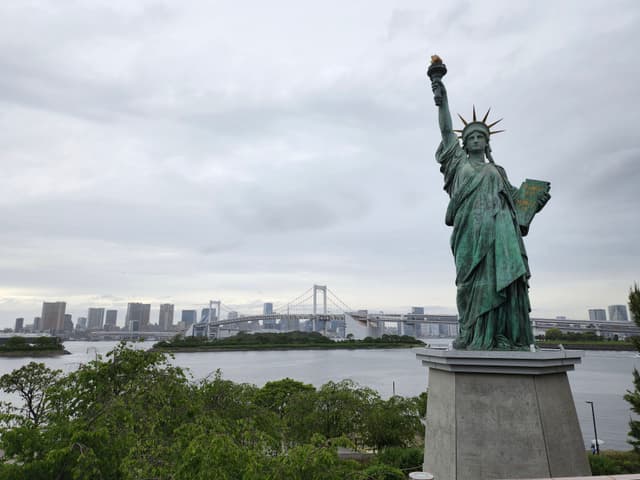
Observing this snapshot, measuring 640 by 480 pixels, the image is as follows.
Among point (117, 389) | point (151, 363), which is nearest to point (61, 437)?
point (117, 389)

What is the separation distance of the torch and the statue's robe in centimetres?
140

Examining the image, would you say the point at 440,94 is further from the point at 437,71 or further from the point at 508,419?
the point at 508,419

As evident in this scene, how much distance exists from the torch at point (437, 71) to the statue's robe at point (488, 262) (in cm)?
140

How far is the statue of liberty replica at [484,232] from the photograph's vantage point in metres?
6.70

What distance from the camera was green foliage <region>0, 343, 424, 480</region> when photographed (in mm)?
4465

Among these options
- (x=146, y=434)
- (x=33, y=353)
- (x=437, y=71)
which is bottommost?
(x=33, y=353)

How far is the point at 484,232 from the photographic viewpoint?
274 inches

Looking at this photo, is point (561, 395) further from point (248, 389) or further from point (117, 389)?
point (117, 389)

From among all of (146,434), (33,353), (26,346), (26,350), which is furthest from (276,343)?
(146,434)

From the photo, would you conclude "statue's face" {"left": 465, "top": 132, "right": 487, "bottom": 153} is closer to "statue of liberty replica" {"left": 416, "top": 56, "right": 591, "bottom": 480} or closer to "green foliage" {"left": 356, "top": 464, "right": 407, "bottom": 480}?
"statue of liberty replica" {"left": 416, "top": 56, "right": 591, "bottom": 480}

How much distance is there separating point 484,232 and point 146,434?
5.75 meters

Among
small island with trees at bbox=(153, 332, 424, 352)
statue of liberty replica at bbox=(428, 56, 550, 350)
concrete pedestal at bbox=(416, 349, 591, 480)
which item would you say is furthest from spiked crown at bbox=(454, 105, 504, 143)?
small island with trees at bbox=(153, 332, 424, 352)

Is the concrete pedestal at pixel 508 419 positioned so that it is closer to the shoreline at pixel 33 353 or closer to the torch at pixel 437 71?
the torch at pixel 437 71

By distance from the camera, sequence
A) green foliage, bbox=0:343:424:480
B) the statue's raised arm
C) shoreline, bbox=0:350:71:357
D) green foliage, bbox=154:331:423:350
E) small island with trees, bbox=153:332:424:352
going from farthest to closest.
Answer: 1. green foliage, bbox=154:331:423:350
2. small island with trees, bbox=153:332:424:352
3. shoreline, bbox=0:350:71:357
4. the statue's raised arm
5. green foliage, bbox=0:343:424:480
